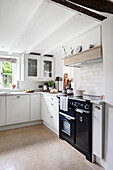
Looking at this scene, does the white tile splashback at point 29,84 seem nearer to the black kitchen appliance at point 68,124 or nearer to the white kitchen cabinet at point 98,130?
the black kitchen appliance at point 68,124

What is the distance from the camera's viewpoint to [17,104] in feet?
11.1

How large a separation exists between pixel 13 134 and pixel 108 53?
270cm

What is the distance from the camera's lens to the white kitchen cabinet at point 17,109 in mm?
3275

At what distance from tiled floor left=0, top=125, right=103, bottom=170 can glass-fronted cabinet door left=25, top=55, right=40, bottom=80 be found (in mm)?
1762

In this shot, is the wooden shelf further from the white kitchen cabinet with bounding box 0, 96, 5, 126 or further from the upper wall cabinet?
the white kitchen cabinet with bounding box 0, 96, 5, 126

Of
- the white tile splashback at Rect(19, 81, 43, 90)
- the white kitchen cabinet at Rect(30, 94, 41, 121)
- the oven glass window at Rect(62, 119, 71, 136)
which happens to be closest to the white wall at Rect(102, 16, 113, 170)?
the oven glass window at Rect(62, 119, 71, 136)

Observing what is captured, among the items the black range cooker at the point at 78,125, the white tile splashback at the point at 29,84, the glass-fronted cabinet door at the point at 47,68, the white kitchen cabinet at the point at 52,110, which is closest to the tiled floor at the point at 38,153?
the black range cooker at the point at 78,125

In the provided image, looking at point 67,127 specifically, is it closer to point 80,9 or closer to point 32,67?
point 80,9

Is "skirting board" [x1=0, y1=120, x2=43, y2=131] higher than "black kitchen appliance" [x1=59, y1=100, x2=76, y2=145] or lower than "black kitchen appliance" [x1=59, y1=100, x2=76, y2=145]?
lower

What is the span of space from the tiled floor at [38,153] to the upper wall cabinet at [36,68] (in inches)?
70.1

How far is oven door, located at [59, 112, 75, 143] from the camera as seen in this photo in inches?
88.6

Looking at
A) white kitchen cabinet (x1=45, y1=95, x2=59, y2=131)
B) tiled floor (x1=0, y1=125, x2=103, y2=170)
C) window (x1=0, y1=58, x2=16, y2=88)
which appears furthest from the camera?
window (x1=0, y1=58, x2=16, y2=88)

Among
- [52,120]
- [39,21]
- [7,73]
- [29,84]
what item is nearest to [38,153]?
[52,120]

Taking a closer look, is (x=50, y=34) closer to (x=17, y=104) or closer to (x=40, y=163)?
(x=17, y=104)
